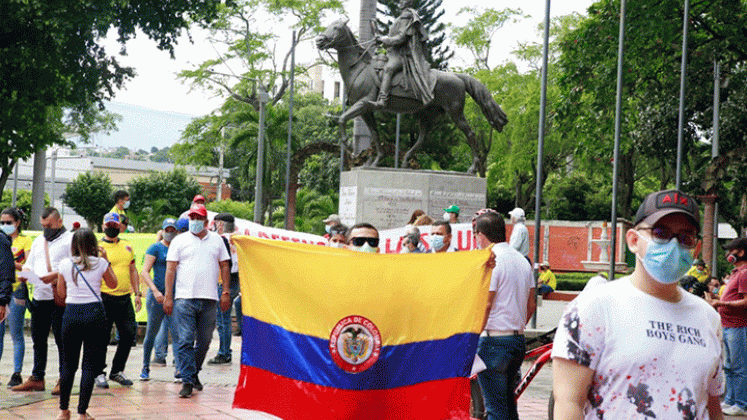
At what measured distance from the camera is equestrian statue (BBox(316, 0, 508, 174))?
18078 millimetres

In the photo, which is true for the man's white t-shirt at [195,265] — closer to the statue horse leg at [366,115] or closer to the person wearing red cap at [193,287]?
the person wearing red cap at [193,287]

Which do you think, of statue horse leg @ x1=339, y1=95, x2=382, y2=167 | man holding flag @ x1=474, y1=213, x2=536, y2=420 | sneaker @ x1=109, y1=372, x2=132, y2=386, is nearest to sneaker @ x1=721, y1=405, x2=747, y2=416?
man holding flag @ x1=474, y1=213, x2=536, y2=420

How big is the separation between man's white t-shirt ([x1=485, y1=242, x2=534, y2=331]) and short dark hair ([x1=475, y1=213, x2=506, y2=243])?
0.07m

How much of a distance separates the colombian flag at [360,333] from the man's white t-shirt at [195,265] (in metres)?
3.16

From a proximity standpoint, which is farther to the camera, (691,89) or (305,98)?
(305,98)

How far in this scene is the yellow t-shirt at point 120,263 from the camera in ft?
32.7

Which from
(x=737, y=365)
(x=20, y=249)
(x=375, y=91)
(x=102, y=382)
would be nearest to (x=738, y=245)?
(x=737, y=365)

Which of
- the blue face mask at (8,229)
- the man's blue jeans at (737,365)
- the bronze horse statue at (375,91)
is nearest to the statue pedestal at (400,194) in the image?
the bronze horse statue at (375,91)

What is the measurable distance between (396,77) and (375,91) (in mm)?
479

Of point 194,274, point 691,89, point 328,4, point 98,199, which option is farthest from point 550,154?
point 194,274

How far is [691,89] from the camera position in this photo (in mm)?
28578

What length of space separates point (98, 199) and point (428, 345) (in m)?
63.9

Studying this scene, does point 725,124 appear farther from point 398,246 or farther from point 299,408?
point 299,408

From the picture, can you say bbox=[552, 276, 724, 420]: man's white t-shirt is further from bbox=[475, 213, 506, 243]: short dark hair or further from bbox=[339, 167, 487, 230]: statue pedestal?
bbox=[339, 167, 487, 230]: statue pedestal
